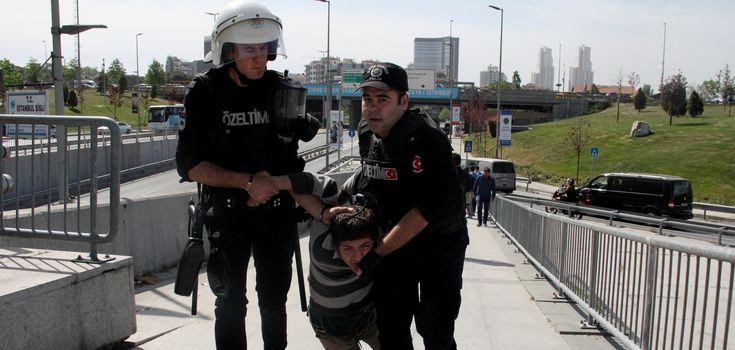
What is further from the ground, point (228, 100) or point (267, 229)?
point (228, 100)

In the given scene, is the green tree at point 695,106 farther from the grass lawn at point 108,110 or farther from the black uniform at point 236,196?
the black uniform at point 236,196

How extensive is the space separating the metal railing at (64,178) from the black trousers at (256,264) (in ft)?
3.84

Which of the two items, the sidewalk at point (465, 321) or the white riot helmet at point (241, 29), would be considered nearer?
the white riot helmet at point (241, 29)

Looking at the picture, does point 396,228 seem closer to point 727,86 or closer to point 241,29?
point 241,29

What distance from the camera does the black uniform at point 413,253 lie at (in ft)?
10.1

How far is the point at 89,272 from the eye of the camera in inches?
152

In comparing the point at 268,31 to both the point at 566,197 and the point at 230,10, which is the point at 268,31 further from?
the point at 566,197

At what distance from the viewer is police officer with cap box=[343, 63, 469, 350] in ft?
10.1

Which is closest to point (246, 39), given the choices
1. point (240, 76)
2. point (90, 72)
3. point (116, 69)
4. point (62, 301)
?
point (240, 76)

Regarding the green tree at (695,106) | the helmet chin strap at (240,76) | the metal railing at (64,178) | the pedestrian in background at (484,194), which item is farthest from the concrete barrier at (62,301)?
the green tree at (695,106)

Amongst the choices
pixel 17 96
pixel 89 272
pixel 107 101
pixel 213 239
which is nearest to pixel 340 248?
pixel 213 239

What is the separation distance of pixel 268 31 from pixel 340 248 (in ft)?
3.69

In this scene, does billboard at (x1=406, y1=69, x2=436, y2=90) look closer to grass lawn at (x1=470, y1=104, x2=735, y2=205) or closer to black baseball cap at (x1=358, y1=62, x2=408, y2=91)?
grass lawn at (x1=470, y1=104, x2=735, y2=205)

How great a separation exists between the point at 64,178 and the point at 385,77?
2568mm
